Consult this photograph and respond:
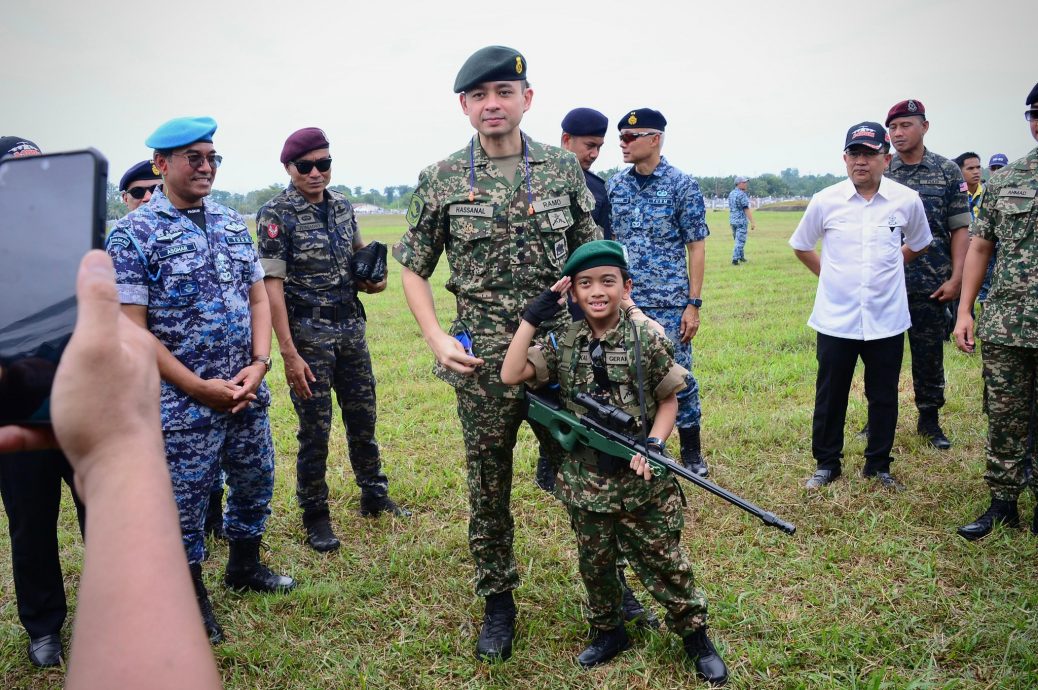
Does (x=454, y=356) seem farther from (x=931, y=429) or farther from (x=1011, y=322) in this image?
(x=931, y=429)

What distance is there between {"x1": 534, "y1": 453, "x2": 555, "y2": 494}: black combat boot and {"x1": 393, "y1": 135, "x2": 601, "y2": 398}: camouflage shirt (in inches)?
74.5

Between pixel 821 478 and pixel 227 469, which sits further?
pixel 821 478

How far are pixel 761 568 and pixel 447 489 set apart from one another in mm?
2192

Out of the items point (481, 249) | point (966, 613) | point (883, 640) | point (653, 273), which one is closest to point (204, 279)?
point (481, 249)

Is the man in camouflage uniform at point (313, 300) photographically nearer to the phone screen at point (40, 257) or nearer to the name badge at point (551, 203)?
the name badge at point (551, 203)

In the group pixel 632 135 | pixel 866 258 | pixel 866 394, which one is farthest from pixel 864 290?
pixel 632 135

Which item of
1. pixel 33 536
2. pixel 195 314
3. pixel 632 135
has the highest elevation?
pixel 632 135

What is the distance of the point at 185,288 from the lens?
327 cm

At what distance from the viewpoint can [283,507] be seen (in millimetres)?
4883

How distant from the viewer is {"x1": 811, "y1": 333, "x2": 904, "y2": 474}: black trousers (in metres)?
4.83

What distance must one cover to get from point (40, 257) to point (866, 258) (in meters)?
4.89

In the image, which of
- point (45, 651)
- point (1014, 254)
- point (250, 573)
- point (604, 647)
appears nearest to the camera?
point (604, 647)

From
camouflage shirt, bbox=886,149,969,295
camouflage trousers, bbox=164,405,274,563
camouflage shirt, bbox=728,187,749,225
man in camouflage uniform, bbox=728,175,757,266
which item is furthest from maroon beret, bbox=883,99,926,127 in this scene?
camouflage shirt, bbox=728,187,749,225

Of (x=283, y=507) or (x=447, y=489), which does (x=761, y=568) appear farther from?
(x=283, y=507)
